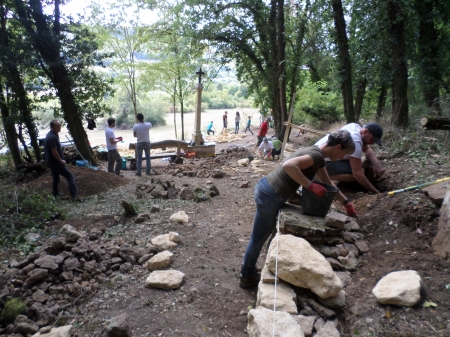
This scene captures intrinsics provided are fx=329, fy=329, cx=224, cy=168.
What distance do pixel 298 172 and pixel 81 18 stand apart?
9.70 metres

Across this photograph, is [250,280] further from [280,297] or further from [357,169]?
[357,169]

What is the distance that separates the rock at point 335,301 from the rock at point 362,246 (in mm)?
1003

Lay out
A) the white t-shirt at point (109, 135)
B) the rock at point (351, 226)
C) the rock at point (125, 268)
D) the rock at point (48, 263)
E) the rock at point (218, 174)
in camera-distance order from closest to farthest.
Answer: the rock at point (48, 263)
the rock at point (125, 268)
the rock at point (351, 226)
the white t-shirt at point (109, 135)
the rock at point (218, 174)

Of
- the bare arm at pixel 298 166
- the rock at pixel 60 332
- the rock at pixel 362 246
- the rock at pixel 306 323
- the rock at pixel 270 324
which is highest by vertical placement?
the bare arm at pixel 298 166

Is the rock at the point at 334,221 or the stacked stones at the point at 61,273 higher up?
the rock at the point at 334,221

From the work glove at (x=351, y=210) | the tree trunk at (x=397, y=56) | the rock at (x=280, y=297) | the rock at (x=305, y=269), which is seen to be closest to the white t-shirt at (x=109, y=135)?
the work glove at (x=351, y=210)

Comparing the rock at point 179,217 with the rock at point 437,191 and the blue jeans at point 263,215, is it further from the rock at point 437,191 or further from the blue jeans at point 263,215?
the rock at point 437,191

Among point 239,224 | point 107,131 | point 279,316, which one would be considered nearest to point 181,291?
point 279,316

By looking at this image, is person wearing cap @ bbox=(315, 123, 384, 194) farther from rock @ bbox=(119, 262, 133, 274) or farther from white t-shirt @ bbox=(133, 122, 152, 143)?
white t-shirt @ bbox=(133, 122, 152, 143)

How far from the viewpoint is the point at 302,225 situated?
3475 millimetres

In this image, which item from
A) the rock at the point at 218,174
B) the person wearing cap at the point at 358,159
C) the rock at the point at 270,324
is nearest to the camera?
the rock at the point at 270,324

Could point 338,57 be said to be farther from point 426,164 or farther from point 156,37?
point 156,37

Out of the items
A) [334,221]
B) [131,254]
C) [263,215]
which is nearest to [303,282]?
[263,215]

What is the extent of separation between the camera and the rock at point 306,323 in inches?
96.7
